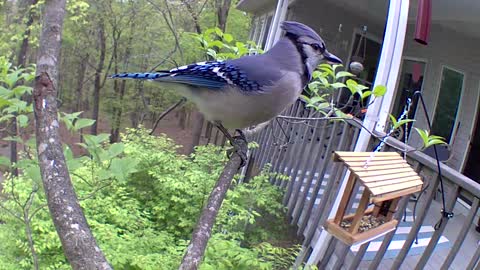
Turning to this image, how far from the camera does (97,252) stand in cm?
116

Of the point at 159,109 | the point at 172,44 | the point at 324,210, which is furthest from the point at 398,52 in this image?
A: the point at 159,109

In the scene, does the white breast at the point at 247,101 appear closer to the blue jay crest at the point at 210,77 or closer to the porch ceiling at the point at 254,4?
the blue jay crest at the point at 210,77

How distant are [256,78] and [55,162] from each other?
2.95 feet

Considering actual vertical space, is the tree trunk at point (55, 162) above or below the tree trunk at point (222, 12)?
below

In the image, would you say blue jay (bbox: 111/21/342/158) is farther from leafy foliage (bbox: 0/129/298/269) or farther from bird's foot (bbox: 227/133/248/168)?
leafy foliage (bbox: 0/129/298/269)

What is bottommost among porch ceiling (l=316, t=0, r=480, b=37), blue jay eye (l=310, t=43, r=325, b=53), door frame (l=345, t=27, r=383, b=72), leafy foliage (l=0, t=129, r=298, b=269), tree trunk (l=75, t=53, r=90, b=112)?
tree trunk (l=75, t=53, r=90, b=112)

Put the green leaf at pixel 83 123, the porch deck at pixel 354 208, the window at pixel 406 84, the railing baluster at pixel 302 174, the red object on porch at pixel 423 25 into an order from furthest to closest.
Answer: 1. the window at pixel 406 84
2. the railing baluster at pixel 302 174
3. the red object on porch at pixel 423 25
4. the porch deck at pixel 354 208
5. the green leaf at pixel 83 123

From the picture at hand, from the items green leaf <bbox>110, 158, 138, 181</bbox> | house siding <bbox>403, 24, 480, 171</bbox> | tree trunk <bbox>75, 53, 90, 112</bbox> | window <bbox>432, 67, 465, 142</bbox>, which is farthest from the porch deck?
tree trunk <bbox>75, 53, 90, 112</bbox>

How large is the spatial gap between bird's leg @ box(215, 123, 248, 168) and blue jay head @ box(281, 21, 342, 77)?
534mm

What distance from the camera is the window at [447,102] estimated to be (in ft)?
22.9

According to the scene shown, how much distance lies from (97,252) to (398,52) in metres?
3.05

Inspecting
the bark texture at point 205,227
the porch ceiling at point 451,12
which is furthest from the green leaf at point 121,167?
the porch ceiling at point 451,12

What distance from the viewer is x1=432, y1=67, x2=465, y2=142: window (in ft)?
22.9

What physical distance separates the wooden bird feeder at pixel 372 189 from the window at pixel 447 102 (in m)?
5.44
